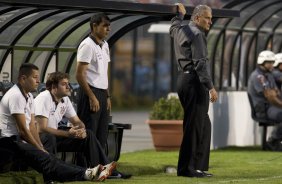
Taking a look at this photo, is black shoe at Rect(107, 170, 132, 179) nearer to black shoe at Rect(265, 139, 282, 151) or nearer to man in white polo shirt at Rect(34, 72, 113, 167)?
man in white polo shirt at Rect(34, 72, 113, 167)

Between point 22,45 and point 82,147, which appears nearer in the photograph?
point 82,147

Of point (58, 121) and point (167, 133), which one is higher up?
point (58, 121)

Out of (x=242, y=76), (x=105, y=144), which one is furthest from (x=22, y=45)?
(x=242, y=76)

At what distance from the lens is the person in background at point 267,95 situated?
781 inches

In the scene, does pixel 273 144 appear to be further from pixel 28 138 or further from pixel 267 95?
pixel 28 138

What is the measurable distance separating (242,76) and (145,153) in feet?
11.4

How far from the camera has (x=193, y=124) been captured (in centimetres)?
1413

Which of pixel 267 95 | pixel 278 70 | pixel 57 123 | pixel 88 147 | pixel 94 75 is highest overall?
pixel 278 70

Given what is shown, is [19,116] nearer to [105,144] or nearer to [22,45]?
[105,144]

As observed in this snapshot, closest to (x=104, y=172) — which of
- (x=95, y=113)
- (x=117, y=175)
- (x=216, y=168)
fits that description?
(x=117, y=175)

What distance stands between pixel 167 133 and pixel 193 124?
5534mm

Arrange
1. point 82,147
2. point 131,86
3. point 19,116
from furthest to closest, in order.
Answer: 1. point 131,86
2. point 82,147
3. point 19,116

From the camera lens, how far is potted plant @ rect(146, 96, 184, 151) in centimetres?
1958

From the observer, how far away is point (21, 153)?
496 inches
